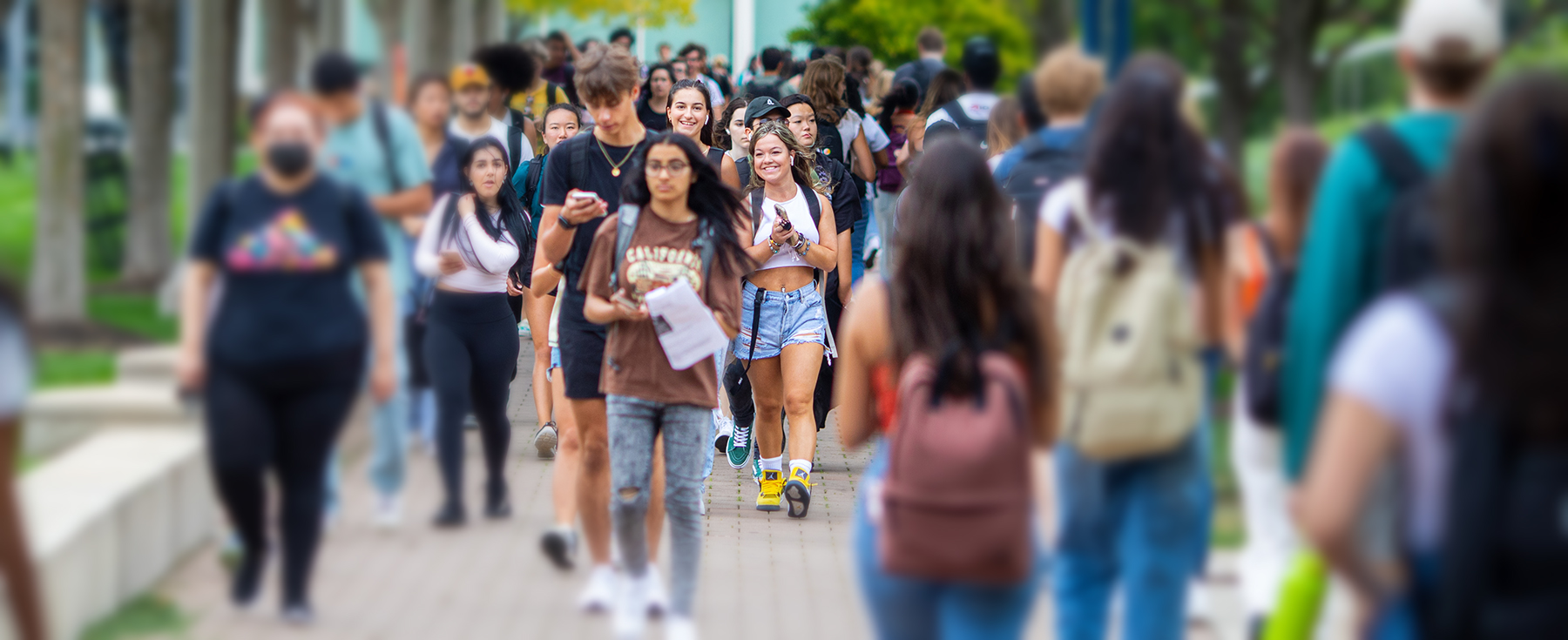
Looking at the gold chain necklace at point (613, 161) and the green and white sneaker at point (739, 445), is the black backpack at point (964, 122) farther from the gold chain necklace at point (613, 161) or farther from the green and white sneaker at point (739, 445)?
the gold chain necklace at point (613, 161)

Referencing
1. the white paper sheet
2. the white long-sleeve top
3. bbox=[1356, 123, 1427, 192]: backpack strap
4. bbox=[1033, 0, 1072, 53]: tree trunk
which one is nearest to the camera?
bbox=[1356, 123, 1427, 192]: backpack strap

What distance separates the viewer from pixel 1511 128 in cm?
250

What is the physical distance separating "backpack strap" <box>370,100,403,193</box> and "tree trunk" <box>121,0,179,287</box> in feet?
1.55

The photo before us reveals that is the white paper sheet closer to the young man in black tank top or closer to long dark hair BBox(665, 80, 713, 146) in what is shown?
the young man in black tank top

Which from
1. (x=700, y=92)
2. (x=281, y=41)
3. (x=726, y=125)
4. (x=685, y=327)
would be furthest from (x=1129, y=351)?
(x=726, y=125)

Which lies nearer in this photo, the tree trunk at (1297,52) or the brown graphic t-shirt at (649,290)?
the tree trunk at (1297,52)

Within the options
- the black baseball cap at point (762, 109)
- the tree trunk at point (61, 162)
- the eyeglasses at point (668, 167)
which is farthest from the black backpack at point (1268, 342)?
the black baseball cap at point (762, 109)

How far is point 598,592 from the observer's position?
5.27 metres

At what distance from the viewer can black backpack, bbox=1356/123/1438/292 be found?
2.92m

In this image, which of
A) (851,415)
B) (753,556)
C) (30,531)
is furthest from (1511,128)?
(753,556)

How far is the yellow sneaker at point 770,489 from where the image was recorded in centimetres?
747

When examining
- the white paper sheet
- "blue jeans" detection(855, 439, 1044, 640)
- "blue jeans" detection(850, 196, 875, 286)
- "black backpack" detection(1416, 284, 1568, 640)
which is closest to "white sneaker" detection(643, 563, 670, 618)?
the white paper sheet

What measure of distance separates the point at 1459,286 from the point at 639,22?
3.25 meters

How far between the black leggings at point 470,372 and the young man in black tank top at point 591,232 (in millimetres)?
458
